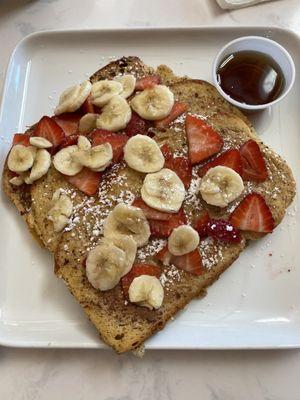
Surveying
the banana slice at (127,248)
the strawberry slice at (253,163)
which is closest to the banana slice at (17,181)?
the banana slice at (127,248)

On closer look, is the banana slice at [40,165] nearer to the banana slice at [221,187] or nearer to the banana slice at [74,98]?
the banana slice at [74,98]

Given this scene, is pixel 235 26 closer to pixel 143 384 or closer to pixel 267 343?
pixel 267 343

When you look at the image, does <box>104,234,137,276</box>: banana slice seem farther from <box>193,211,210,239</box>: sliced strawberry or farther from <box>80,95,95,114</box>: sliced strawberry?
<box>80,95,95,114</box>: sliced strawberry

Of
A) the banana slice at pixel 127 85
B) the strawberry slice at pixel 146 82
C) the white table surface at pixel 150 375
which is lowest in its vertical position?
the white table surface at pixel 150 375

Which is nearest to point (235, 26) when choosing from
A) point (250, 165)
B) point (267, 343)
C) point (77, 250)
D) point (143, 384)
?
point (250, 165)

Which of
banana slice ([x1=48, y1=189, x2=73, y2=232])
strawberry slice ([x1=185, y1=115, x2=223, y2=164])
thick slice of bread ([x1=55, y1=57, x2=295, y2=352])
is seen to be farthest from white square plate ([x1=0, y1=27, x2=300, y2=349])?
strawberry slice ([x1=185, y1=115, x2=223, y2=164])

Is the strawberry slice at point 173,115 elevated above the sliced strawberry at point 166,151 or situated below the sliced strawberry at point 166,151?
above

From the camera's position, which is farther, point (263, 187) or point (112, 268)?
point (263, 187)
